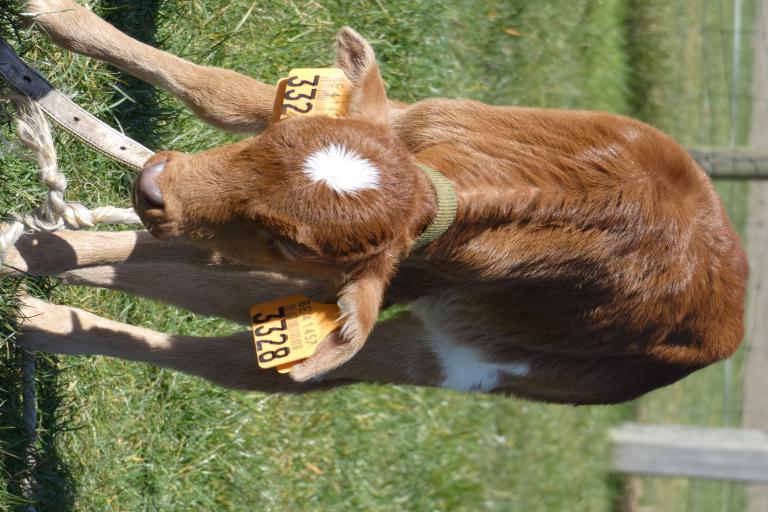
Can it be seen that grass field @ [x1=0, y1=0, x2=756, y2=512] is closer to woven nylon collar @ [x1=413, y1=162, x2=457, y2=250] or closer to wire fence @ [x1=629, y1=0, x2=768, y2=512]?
wire fence @ [x1=629, y1=0, x2=768, y2=512]

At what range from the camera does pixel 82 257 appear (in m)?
4.23

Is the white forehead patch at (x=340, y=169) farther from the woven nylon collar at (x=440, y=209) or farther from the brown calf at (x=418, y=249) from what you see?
the woven nylon collar at (x=440, y=209)

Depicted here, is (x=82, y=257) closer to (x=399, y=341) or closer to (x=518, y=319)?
(x=399, y=341)

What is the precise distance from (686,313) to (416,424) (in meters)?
2.97

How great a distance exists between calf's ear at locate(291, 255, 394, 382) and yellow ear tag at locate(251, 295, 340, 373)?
4cm

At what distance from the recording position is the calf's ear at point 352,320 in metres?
3.55

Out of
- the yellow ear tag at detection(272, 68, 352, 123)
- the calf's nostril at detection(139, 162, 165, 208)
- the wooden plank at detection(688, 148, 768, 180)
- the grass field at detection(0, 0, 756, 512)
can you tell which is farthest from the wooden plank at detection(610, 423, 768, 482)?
the calf's nostril at detection(139, 162, 165, 208)

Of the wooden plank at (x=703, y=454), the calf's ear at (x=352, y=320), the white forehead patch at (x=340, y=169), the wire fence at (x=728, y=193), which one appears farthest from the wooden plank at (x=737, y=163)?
the white forehead patch at (x=340, y=169)

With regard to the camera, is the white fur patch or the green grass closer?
the white fur patch

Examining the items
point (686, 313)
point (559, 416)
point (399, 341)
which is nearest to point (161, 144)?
point (399, 341)

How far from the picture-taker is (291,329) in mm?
3676

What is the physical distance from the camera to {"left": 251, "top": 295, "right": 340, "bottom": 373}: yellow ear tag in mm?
3615

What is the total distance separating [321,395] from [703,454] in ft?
8.48

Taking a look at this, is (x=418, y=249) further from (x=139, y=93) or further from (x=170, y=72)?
(x=139, y=93)
